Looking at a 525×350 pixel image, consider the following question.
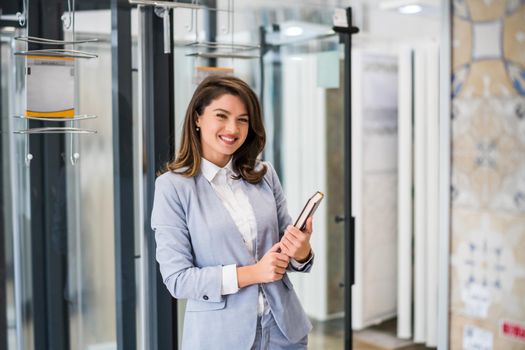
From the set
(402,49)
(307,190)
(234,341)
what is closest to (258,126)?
(234,341)

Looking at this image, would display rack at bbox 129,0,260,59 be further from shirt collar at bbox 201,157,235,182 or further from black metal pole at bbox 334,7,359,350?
shirt collar at bbox 201,157,235,182

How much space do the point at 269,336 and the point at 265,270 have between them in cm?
23

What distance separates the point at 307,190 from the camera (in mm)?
2768

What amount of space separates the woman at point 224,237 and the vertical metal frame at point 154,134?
1.30 feet

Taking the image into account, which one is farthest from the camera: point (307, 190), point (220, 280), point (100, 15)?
point (307, 190)

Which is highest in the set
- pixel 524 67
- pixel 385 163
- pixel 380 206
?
pixel 524 67

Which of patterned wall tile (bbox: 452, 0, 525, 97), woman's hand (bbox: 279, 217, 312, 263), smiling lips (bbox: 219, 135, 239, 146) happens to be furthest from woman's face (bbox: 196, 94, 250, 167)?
patterned wall tile (bbox: 452, 0, 525, 97)

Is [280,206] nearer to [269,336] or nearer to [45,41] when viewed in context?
[269,336]

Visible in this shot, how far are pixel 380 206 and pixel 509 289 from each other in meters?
1.05

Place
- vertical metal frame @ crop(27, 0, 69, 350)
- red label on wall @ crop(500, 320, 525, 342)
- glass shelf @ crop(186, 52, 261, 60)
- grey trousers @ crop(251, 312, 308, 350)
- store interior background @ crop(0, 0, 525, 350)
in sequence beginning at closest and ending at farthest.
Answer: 1. grey trousers @ crop(251, 312, 308, 350)
2. vertical metal frame @ crop(27, 0, 69, 350)
3. store interior background @ crop(0, 0, 525, 350)
4. glass shelf @ crop(186, 52, 261, 60)
5. red label on wall @ crop(500, 320, 525, 342)

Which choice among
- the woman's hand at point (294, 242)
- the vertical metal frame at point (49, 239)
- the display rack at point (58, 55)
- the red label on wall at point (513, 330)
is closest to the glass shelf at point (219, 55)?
the display rack at point (58, 55)

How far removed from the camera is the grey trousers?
5.62 feet

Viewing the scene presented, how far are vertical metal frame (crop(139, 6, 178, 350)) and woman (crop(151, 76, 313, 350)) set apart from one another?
397 millimetres

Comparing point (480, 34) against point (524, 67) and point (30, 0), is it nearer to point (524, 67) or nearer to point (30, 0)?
point (524, 67)
